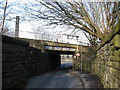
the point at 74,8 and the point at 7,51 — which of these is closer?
the point at 7,51

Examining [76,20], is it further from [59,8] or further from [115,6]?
[115,6]

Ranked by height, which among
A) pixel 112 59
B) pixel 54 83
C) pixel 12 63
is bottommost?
pixel 54 83

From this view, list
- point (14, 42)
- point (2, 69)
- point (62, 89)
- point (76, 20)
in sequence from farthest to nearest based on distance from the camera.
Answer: point (76, 20) → point (62, 89) → point (14, 42) → point (2, 69)

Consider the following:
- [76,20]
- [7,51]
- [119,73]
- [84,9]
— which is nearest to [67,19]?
[76,20]

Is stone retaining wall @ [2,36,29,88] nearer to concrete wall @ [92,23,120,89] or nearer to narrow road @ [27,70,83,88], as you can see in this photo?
narrow road @ [27,70,83,88]

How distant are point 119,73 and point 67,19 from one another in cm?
1117

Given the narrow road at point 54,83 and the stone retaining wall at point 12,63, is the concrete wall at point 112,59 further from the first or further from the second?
the stone retaining wall at point 12,63

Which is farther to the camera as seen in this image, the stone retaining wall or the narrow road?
the narrow road

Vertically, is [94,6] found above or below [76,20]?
above

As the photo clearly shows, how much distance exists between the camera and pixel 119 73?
168 inches

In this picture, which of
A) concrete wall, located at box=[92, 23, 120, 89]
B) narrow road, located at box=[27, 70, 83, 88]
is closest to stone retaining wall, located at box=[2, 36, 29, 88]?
narrow road, located at box=[27, 70, 83, 88]

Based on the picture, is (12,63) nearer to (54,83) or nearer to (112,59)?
(112,59)

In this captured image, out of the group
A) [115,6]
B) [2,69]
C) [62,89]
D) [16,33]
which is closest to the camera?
[2,69]

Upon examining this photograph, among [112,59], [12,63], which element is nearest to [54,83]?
[12,63]
